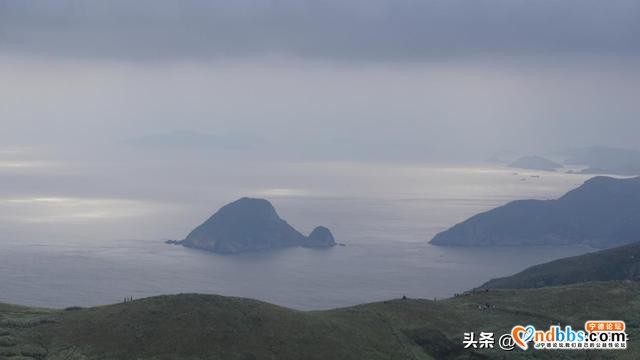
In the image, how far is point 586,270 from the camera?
17262 cm

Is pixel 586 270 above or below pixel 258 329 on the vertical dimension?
above

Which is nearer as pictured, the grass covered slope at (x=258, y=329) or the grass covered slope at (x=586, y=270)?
the grass covered slope at (x=258, y=329)

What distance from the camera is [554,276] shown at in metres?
174

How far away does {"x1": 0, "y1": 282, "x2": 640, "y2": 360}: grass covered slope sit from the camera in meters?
57.8

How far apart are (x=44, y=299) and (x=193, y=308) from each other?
5867 inches

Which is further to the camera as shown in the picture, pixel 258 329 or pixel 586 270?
pixel 586 270

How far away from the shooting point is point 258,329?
62.8 metres

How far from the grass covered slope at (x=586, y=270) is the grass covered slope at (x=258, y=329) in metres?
89.2

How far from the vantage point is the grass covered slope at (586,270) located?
16438cm

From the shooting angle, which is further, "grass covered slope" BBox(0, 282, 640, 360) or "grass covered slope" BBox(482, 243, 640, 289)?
"grass covered slope" BBox(482, 243, 640, 289)

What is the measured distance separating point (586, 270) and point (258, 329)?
131 m

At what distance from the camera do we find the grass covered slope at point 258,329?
5775 cm

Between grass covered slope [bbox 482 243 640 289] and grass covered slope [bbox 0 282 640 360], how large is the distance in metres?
89.2

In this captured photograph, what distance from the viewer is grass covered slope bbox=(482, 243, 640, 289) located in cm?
16438
